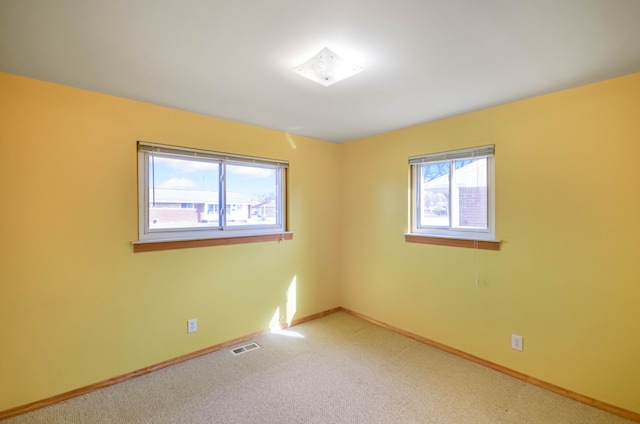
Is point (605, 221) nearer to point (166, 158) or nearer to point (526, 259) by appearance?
point (526, 259)

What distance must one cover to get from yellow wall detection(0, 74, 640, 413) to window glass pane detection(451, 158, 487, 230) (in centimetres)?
18

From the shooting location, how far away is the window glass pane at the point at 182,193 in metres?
2.49

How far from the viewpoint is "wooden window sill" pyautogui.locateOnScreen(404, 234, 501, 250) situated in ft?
8.14

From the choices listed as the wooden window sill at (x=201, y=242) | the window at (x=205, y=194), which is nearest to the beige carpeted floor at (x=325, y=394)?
the wooden window sill at (x=201, y=242)

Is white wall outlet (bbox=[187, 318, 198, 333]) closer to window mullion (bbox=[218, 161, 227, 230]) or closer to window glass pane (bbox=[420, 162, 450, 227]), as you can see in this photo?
window mullion (bbox=[218, 161, 227, 230])

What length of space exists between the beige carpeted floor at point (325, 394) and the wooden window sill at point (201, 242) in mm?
1027

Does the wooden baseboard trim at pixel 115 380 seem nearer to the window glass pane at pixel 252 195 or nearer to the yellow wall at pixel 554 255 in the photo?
the window glass pane at pixel 252 195

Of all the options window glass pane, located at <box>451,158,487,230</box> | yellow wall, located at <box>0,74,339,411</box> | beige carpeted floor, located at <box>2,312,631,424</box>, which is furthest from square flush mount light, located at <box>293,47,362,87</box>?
beige carpeted floor, located at <box>2,312,631,424</box>

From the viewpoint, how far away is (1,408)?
1857 millimetres

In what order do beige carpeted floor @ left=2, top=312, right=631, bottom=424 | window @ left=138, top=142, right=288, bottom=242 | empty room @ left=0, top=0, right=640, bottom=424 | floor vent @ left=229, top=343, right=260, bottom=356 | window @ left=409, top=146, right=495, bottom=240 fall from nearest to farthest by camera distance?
empty room @ left=0, top=0, right=640, bottom=424
beige carpeted floor @ left=2, top=312, right=631, bottom=424
window @ left=138, top=142, right=288, bottom=242
window @ left=409, top=146, right=495, bottom=240
floor vent @ left=229, top=343, right=260, bottom=356

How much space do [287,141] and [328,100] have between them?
1.09 m

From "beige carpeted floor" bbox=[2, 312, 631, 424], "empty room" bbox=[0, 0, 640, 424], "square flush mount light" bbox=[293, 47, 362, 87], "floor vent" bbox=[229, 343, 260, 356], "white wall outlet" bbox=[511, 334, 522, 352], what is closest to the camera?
"empty room" bbox=[0, 0, 640, 424]

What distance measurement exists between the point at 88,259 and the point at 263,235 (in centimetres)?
147

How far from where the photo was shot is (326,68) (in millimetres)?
1753
